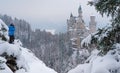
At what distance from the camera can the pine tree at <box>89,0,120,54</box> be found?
275 inches

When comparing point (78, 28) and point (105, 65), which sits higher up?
point (105, 65)

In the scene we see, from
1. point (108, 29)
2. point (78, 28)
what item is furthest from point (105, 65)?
point (78, 28)

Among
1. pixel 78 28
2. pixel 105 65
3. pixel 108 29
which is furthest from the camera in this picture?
pixel 78 28

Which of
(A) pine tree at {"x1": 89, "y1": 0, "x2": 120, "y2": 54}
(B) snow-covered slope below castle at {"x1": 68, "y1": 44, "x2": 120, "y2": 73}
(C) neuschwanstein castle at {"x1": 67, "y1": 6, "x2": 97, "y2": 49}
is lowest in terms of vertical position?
(C) neuschwanstein castle at {"x1": 67, "y1": 6, "x2": 97, "y2": 49}

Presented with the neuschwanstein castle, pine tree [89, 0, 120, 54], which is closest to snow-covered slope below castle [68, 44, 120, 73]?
pine tree [89, 0, 120, 54]

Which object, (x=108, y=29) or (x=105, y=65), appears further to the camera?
(x=108, y=29)

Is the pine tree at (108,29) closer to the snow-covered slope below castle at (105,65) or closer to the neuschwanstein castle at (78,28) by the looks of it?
the snow-covered slope below castle at (105,65)

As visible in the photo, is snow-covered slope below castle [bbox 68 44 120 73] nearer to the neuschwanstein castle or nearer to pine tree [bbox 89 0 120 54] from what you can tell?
pine tree [bbox 89 0 120 54]

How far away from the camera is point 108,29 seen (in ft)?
23.2

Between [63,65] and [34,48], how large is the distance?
195 ft

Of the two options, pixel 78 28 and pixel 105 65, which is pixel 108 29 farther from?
pixel 78 28

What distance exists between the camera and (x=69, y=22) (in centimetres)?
16062

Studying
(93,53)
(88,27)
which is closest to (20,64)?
(93,53)

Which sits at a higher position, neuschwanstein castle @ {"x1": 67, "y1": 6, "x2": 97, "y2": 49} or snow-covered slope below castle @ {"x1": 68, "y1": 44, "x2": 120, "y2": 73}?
snow-covered slope below castle @ {"x1": 68, "y1": 44, "x2": 120, "y2": 73}
